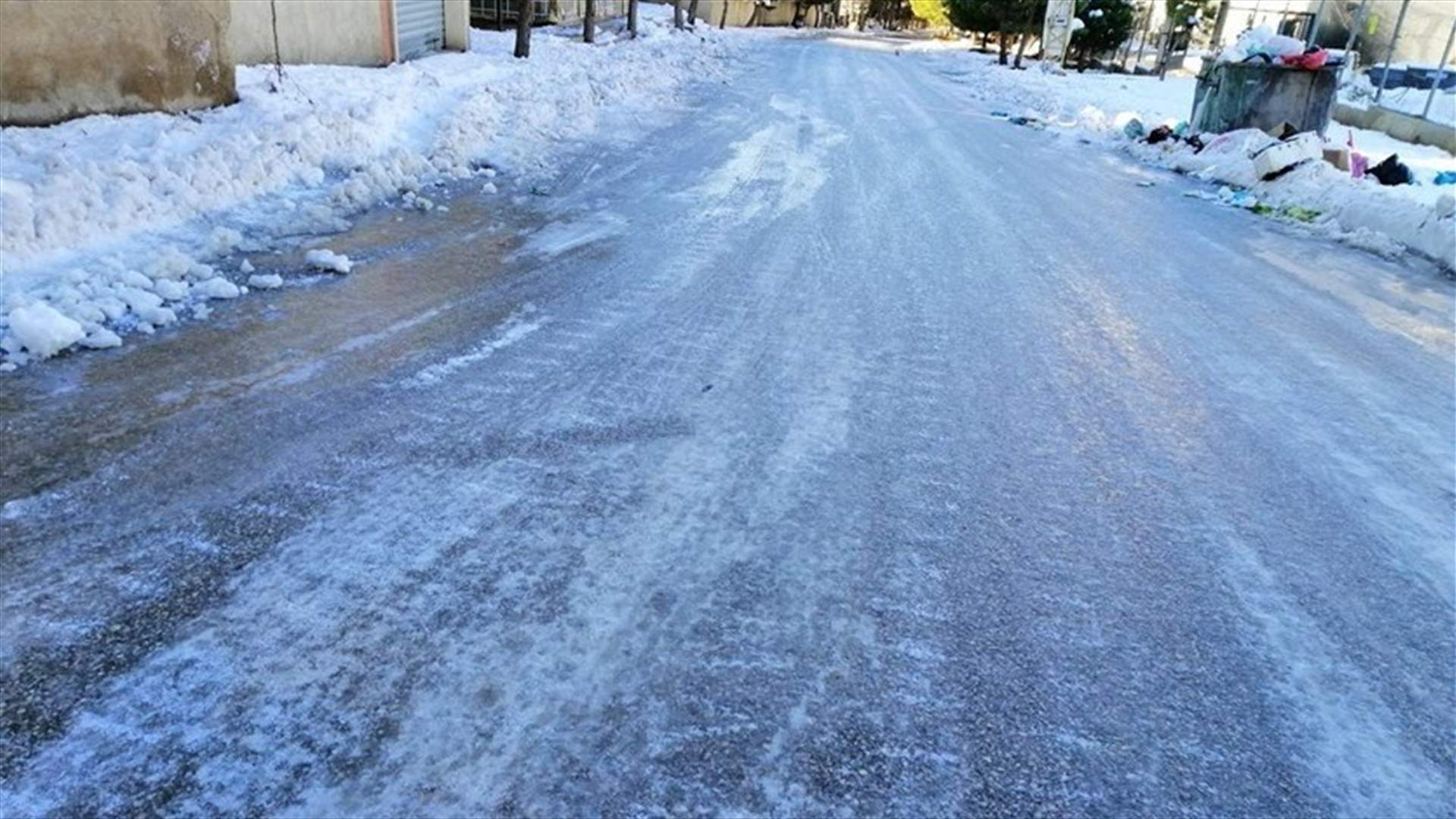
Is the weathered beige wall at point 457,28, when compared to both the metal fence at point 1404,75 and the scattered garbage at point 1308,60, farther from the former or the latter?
the metal fence at point 1404,75

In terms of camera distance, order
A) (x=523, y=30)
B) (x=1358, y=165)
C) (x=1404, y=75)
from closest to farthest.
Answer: (x=1358, y=165) → (x=523, y=30) → (x=1404, y=75)

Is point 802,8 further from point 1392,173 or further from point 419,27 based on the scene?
point 1392,173

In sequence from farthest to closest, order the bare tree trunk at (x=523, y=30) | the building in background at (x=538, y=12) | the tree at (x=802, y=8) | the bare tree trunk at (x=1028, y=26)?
the tree at (x=802, y=8), the bare tree trunk at (x=1028, y=26), the building in background at (x=538, y=12), the bare tree trunk at (x=523, y=30)

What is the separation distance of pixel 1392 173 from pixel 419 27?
14571 millimetres

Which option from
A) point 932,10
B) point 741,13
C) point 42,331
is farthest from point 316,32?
point 741,13

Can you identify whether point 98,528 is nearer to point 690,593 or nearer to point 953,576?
point 690,593

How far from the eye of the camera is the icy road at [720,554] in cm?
219

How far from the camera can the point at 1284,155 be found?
11.0m

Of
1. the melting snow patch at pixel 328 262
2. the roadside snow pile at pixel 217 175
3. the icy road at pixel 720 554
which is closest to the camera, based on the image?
the icy road at pixel 720 554

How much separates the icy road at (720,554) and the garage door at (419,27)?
1107 centimetres

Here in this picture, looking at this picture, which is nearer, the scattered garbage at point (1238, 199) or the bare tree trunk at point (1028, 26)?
the scattered garbage at point (1238, 199)

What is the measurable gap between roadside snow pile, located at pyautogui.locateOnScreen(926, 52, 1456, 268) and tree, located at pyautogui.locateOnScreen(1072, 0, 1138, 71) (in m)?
14.7

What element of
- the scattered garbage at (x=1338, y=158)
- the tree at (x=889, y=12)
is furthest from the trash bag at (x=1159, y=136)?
the tree at (x=889, y=12)

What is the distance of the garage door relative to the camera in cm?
1533
